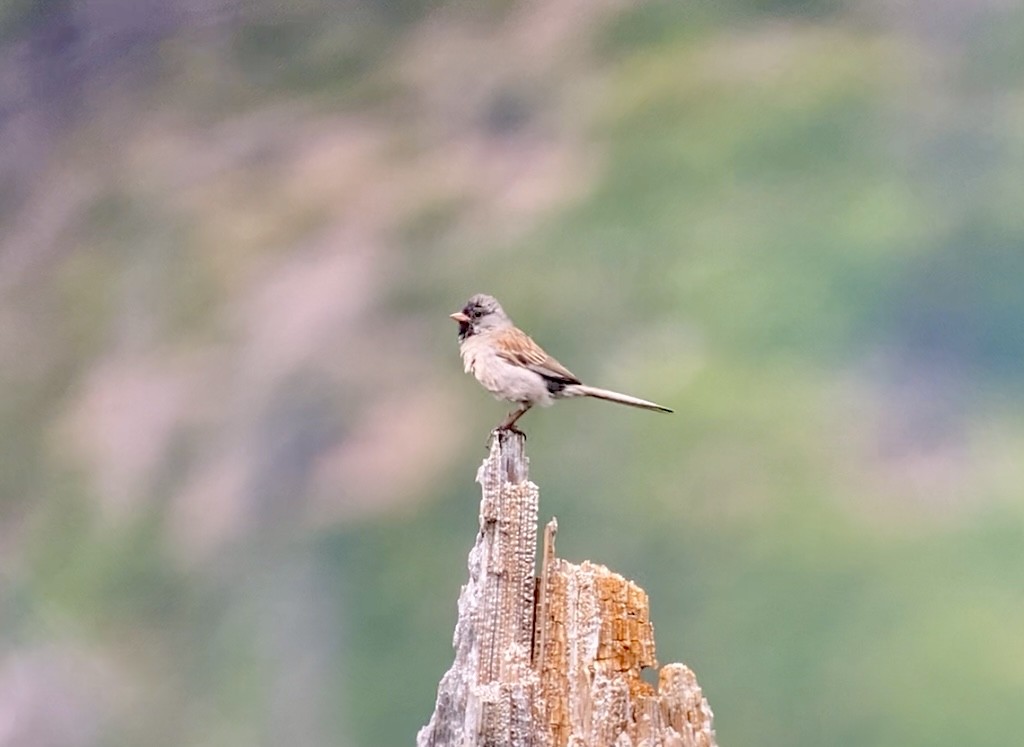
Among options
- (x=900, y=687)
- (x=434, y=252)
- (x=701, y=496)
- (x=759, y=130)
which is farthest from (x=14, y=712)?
(x=759, y=130)

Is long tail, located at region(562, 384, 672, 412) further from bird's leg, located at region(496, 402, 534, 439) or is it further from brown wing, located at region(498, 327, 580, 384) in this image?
bird's leg, located at region(496, 402, 534, 439)

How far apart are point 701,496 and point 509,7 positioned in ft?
8.91

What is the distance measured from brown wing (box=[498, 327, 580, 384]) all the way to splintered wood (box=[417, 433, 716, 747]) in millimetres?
687

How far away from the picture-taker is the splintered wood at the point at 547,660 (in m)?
3.67

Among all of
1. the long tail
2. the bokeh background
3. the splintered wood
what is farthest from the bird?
the bokeh background

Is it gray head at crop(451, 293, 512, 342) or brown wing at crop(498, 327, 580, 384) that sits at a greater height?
gray head at crop(451, 293, 512, 342)

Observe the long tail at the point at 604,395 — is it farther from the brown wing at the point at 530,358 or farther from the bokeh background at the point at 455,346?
the bokeh background at the point at 455,346

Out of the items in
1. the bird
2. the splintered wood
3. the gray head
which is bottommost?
the splintered wood

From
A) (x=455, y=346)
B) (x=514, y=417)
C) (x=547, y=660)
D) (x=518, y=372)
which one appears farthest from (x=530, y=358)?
(x=455, y=346)

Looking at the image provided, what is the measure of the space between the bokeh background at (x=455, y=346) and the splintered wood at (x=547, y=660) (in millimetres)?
1818

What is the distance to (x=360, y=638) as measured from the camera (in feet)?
19.0

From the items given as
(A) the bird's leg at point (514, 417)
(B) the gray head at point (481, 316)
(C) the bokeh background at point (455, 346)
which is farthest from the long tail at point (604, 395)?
(C) the bokeh background at point (455, 346)

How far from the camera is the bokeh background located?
215 inches

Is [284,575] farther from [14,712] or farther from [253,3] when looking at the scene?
[253,3]
